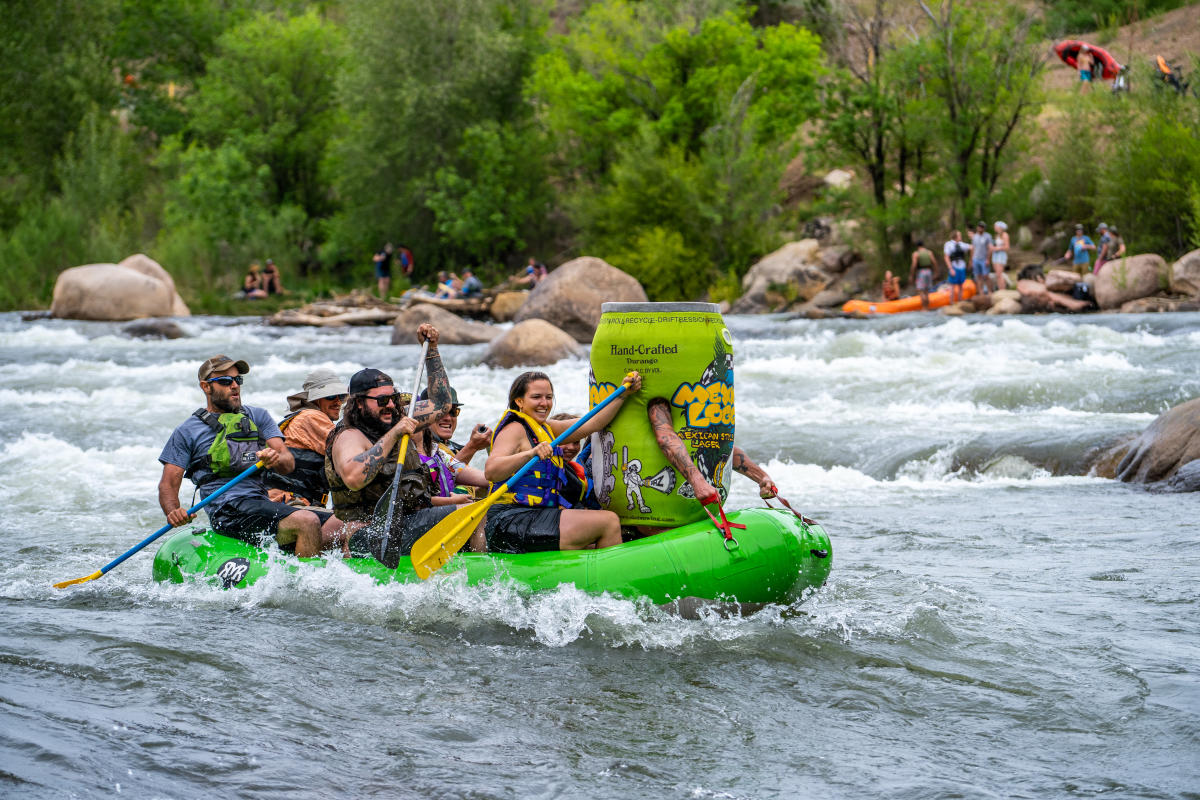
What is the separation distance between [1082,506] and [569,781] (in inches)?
227

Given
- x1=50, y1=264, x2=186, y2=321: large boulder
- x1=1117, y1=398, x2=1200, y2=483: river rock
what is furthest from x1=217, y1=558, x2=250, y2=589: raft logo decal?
x1=50, y1=264, x2=186, y2=321: large boulder

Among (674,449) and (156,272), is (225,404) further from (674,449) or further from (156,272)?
(156,272)

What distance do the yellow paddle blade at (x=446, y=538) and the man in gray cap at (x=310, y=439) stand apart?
117 cm

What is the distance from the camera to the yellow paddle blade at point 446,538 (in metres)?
5.53

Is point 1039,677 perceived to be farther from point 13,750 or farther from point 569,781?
point 13,750

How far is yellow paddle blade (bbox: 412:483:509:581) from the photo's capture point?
5.53 metres

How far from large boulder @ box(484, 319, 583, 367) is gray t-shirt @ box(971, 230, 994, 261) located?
10270mm

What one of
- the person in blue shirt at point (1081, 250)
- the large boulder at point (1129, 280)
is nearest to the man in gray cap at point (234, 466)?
the large boulder at point (1129, 280)

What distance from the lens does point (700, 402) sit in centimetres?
530

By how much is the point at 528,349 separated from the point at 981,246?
1121cm

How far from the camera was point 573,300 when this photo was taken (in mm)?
20797

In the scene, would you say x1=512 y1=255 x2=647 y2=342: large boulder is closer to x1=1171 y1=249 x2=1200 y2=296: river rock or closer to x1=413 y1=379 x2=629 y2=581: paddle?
x1=1171 y1=249 x2=1200 y2=296: river rock

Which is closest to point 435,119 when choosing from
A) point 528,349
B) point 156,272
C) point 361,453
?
point 156,272

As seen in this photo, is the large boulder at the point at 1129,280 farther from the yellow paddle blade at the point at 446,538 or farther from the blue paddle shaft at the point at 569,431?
the yellow paddle blade at the point at 446,538
